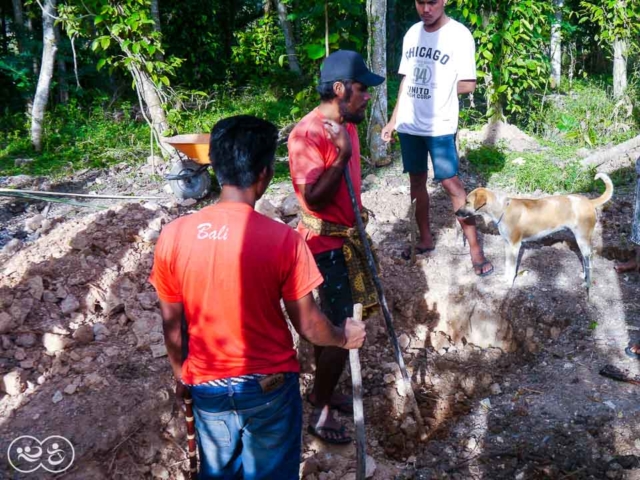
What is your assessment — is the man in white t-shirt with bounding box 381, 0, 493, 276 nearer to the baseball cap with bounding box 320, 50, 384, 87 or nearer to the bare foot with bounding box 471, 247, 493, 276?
the bare foot with bounding box 471, 247, 493, 276

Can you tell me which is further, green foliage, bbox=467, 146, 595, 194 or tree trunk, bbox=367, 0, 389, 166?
tree trunk, bbox=367, 0, 389, 166

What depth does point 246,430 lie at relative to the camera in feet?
7.50

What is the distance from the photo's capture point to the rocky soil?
138 inches

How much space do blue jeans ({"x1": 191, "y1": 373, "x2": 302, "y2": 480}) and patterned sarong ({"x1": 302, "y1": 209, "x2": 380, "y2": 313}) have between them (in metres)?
1.06

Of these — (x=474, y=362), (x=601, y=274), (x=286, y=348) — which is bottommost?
(x=474, y=362)

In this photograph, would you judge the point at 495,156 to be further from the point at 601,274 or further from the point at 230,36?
the point at 230,36

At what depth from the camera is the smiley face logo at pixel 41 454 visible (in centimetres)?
325

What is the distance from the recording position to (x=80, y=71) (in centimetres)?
1213

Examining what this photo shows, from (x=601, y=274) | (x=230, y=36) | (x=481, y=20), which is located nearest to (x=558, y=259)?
(x=601, y=274)

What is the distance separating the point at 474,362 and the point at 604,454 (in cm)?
132

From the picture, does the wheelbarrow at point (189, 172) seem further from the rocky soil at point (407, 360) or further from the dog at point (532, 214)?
the dog at point (532, 214)

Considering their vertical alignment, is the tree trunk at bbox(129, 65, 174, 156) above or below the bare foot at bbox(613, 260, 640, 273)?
above

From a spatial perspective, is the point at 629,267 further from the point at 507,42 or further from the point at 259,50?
the point at 259,50

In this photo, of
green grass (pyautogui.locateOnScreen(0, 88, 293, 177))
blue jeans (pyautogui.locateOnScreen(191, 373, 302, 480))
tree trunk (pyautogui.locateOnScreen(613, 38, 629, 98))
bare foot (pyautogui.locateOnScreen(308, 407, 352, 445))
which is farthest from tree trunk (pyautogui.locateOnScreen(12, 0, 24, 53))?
blue jeans (pyautogui.locateOnScreen(191, 373, 302, 480))
